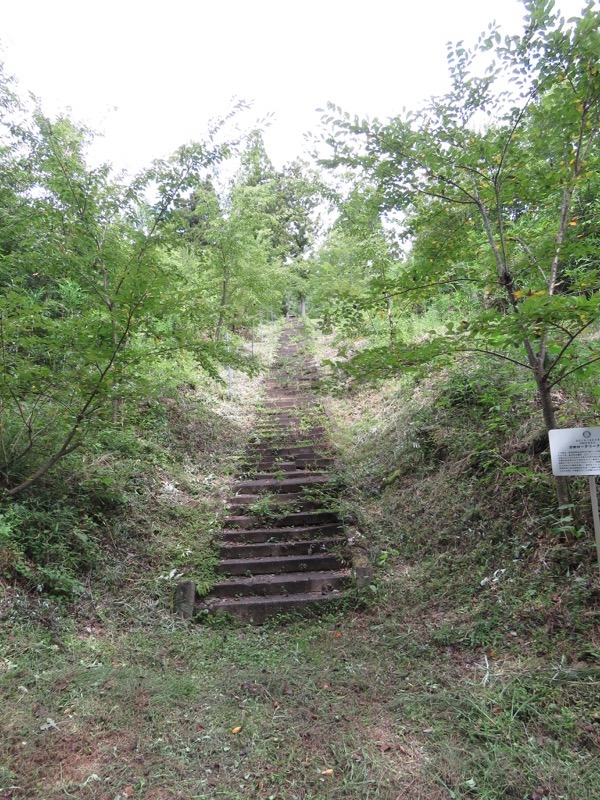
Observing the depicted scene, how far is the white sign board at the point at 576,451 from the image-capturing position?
3149 mm

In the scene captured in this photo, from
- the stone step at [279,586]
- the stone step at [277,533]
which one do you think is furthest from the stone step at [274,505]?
the stone step at [279,586]

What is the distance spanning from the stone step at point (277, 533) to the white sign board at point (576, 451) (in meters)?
3.13

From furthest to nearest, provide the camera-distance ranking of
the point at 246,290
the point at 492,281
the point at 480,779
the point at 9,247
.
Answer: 1. the point at 246,290
2. the point at 9,247
3. the point at 492,281
4. the point at 480,779

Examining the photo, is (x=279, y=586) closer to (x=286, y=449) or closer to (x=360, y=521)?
(x=360, y=521)

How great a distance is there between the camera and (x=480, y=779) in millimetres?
2398

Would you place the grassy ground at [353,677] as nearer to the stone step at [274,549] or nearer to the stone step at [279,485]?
the stone step at [274,549]

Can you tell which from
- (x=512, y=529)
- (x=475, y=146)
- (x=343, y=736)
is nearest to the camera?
(x=343, y=736)

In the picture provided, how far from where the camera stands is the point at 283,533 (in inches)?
223

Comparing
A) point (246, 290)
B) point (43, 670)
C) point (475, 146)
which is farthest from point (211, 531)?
point (246, 290)

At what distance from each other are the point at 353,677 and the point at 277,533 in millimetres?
2372

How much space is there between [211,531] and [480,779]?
405 cm

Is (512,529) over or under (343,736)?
over

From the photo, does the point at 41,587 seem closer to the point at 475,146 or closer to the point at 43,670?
the point at 43,670

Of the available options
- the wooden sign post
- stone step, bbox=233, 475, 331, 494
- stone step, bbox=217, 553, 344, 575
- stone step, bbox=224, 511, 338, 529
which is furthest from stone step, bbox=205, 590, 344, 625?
the wooden sign post
